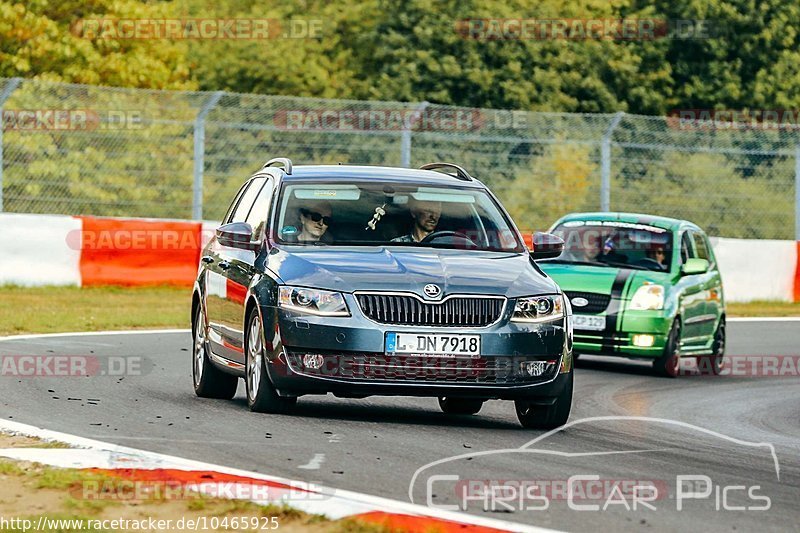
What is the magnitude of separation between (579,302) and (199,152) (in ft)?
34.9

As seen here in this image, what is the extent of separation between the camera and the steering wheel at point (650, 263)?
1683cm

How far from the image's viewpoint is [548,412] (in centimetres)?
1075

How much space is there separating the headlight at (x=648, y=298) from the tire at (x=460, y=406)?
4.65 meters

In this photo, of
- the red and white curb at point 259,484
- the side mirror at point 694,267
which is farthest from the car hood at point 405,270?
the side mirror at point 694,267

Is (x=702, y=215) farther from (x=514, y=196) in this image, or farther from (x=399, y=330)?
(x=399, y=330)

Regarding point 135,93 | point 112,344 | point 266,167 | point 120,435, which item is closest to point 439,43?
point 135,93

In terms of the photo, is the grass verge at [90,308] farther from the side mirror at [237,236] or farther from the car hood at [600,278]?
the side mirror at [237,236]

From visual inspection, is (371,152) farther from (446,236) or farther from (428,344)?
(428,344)

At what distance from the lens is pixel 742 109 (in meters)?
50.9

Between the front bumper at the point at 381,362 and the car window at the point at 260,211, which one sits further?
the car window at the point at 260,211

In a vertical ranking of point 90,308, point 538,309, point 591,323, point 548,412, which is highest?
point 538,309

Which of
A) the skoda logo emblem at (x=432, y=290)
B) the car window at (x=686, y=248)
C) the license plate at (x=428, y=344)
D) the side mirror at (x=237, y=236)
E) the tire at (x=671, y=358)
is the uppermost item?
the side mirror at (x=237, y=236)

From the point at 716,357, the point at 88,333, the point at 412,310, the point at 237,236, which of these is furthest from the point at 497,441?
the point at 88,333

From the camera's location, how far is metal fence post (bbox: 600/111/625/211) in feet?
89.0
